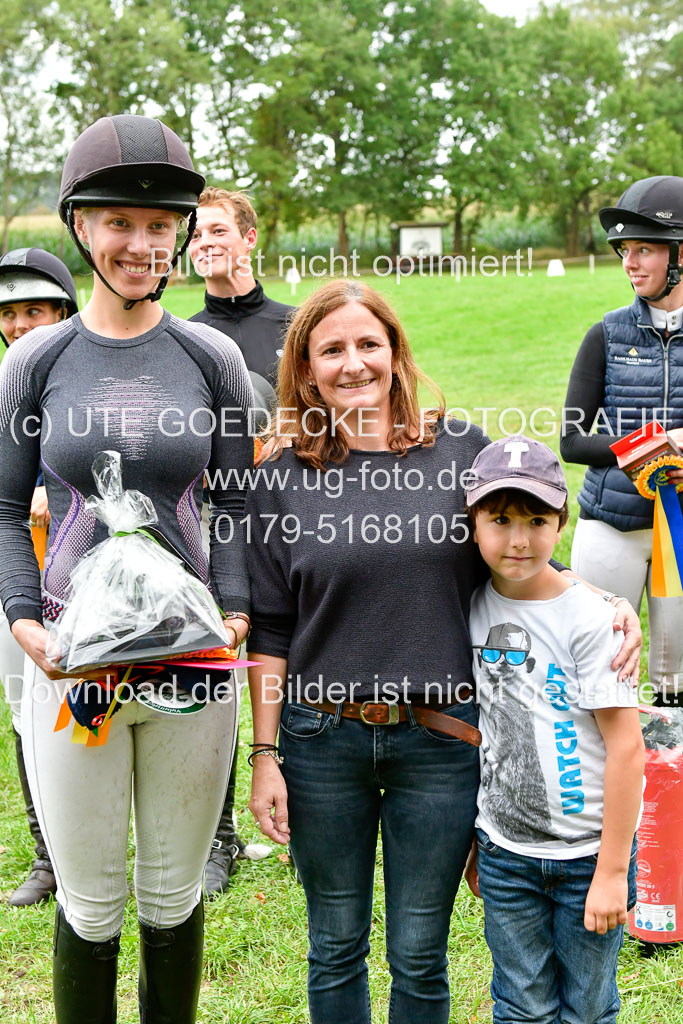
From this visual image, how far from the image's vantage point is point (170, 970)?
7.82ft

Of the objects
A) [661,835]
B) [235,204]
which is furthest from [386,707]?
[235,204]

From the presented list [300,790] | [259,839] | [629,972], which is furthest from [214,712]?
[259,839]

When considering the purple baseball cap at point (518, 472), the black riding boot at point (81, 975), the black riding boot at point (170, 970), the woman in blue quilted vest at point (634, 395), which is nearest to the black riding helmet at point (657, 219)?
the woman in blue quilted vest at point (634, 395)

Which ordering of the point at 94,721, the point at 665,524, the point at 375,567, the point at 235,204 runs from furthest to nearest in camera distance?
1. the point at 235,204
2. the point at 665,524
3. the point at 375,567
4. the point at 94,721

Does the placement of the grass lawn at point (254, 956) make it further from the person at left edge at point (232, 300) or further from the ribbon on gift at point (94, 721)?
the ribbon on gift at point (94, 721)

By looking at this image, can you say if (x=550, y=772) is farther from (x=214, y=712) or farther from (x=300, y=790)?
(x=214, y=712)

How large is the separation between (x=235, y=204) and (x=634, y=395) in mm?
1676

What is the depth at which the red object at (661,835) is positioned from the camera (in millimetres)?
3061

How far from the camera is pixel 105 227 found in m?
2.14

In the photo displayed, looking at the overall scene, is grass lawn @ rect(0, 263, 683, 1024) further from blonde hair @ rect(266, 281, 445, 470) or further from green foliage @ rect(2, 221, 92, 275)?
green foliage @ rect(2, 221, 92, 275)

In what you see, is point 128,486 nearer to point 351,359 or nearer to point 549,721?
point 351,359

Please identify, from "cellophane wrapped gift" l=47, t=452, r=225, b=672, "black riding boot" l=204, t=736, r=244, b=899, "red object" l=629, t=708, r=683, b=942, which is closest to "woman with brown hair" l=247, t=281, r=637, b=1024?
"cellophane wrapped gift" l=47, t=452, r=225, b=672

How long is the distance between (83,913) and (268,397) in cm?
178

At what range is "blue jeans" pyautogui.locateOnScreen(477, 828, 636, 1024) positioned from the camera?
2.16 meters
